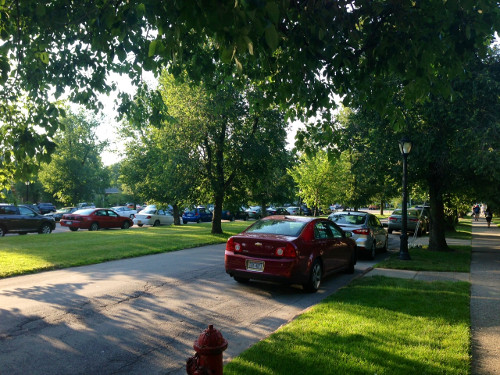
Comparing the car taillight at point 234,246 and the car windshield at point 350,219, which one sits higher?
the car windshield at point 350,219

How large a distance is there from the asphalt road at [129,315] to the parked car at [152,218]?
74.2 ft

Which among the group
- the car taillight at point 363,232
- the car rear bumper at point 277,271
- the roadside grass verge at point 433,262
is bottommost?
the roadside grass verge at point 433,262

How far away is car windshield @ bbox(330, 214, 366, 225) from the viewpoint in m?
14.4

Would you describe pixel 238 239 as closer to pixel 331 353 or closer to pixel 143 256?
pixel 331 353

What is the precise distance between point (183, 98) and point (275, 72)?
45.5 ft

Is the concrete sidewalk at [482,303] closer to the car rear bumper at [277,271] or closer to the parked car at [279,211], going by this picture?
the car rear bumper at [277,271]

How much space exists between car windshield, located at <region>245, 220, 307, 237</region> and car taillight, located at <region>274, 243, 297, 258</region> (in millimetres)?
522

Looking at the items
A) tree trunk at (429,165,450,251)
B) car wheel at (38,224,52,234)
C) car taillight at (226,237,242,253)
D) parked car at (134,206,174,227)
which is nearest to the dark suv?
car wheel at (38,224,52,234)

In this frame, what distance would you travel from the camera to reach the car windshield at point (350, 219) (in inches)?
566

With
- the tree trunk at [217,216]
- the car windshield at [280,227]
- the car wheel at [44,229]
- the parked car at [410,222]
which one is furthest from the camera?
the parked car at [410,222]

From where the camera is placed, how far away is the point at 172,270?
10719 mm

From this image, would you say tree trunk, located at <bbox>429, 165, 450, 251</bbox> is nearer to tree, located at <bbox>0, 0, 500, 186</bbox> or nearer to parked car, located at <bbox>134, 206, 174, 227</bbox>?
tree, located at <bbox>0, 0, 500, 186</bbox>

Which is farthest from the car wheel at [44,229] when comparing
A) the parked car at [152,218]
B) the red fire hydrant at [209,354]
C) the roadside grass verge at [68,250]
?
the red fire hydrant at [209,354]

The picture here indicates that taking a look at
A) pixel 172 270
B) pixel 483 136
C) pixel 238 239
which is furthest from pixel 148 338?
pixel 483 136
